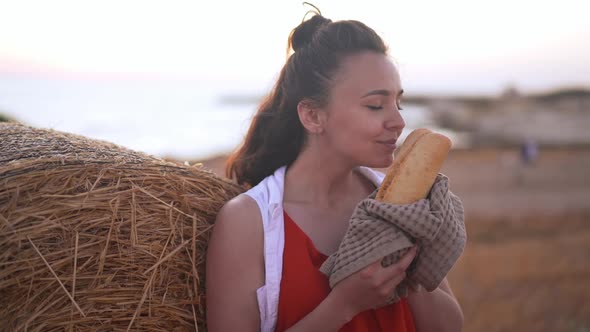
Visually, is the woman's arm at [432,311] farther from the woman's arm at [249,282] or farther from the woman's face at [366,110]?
the woman's face at [366,110]

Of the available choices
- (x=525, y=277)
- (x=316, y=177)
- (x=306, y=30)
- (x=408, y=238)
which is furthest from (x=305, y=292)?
(x=525, y=277)

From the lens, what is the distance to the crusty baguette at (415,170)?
2.01 m

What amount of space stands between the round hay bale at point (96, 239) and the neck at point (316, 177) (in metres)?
0.37

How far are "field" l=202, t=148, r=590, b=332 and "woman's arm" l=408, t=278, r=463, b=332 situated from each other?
3413mm

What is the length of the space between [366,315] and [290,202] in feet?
1.78

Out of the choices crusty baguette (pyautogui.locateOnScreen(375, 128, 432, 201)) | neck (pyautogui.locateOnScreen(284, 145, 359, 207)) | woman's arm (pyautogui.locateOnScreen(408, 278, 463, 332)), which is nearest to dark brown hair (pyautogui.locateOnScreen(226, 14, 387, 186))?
neck (pyautogui.locateOnScreen(284, 145, 359, 207))

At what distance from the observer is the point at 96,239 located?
1.97 meters

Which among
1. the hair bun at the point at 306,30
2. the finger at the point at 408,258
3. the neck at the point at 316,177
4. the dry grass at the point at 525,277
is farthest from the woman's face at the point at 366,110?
the dry grass at the point at 525,277

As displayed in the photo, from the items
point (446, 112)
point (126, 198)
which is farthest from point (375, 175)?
point (446, 112)

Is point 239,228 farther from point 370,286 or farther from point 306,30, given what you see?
point 306,30

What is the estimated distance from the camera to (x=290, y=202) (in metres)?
2.40

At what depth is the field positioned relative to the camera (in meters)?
5.70

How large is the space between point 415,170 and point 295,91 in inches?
27.0

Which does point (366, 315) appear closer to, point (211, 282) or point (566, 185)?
point (211, 282)
